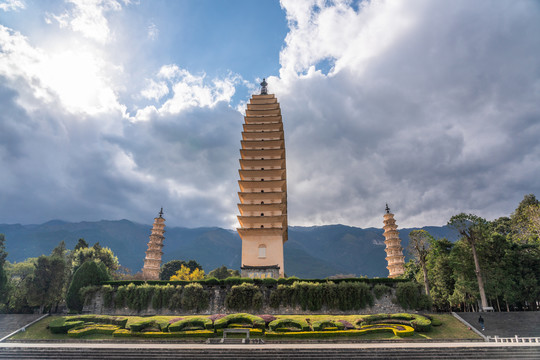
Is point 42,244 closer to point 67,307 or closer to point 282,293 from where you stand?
point 67,307

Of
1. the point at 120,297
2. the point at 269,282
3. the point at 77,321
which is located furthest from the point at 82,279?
the point at 269,282

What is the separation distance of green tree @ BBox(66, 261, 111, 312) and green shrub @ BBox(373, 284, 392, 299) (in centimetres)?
2480

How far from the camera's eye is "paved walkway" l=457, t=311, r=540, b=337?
854 inches

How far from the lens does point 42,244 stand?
196m

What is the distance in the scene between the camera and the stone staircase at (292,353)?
1625cm

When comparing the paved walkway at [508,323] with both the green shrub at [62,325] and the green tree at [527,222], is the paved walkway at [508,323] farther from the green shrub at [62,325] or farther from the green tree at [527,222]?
the green shrub at [62,325]

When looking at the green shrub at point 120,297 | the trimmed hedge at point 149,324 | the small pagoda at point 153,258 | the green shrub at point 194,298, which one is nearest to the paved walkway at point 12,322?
the green shrub at point 120,297

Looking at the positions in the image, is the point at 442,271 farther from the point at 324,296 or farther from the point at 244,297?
the point at 244,297

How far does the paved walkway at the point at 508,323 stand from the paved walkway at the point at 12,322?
3317cm

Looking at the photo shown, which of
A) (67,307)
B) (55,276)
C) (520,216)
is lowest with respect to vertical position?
(67,307)

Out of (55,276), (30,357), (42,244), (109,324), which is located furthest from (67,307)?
(42,244)

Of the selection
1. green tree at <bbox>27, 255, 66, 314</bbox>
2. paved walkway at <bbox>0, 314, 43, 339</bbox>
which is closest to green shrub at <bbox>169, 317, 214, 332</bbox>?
paved walkway at <bbox>0, 314, 43, 339</bbox>

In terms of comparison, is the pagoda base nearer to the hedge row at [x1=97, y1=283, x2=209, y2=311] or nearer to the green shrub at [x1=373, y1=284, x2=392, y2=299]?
the hedge row at [x1=97, y1=283, x2=209, y2=311]

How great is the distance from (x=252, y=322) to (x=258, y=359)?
20.2 feet
